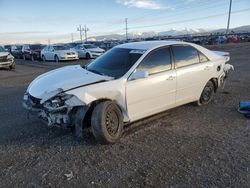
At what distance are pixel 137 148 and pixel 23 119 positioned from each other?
2.86 m

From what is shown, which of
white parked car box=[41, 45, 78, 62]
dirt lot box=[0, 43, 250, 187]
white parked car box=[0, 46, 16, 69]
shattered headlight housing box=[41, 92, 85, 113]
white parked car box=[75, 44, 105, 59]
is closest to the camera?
dirt lot box=[0, 43, 250, 187]

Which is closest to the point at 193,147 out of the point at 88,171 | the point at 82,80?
the point at 88,171

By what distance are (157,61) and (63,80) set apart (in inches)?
72.8

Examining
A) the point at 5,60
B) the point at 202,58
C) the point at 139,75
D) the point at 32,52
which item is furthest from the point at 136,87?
the point at 32,52

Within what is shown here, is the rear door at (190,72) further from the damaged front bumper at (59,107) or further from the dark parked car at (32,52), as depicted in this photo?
the dark parked car at (32,52)

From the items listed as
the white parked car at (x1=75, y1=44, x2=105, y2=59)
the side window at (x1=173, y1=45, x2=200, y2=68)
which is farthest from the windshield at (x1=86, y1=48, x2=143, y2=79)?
the white parked car at (x1=75, y1=44, x2=105, y2=59)

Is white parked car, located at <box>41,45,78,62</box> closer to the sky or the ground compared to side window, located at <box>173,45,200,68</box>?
closer to the ground

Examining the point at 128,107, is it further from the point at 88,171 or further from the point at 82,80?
the point at 88,171

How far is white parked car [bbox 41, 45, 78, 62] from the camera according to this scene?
24672 mm

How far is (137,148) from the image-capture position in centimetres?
461

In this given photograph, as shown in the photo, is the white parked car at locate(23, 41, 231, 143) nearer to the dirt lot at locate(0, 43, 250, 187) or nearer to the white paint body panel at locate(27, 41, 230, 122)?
A: the white paint body panel at locate(27, 41, 230, 122)

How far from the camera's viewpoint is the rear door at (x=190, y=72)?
6082 mm

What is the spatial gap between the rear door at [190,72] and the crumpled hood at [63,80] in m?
1.72

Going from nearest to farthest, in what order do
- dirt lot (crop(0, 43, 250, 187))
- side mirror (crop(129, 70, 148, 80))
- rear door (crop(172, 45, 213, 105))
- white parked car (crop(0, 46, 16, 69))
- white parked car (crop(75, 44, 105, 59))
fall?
dirt lot (crop(0, 43, 250, 187)) → side mirror (crop(129, 70, 148, 80)) → rear door (crop(172, 45, 213, 105)) → white parked car (crop(0, 46, 16, 69)) → white parked car (crop(75, 44, 105, 59))
